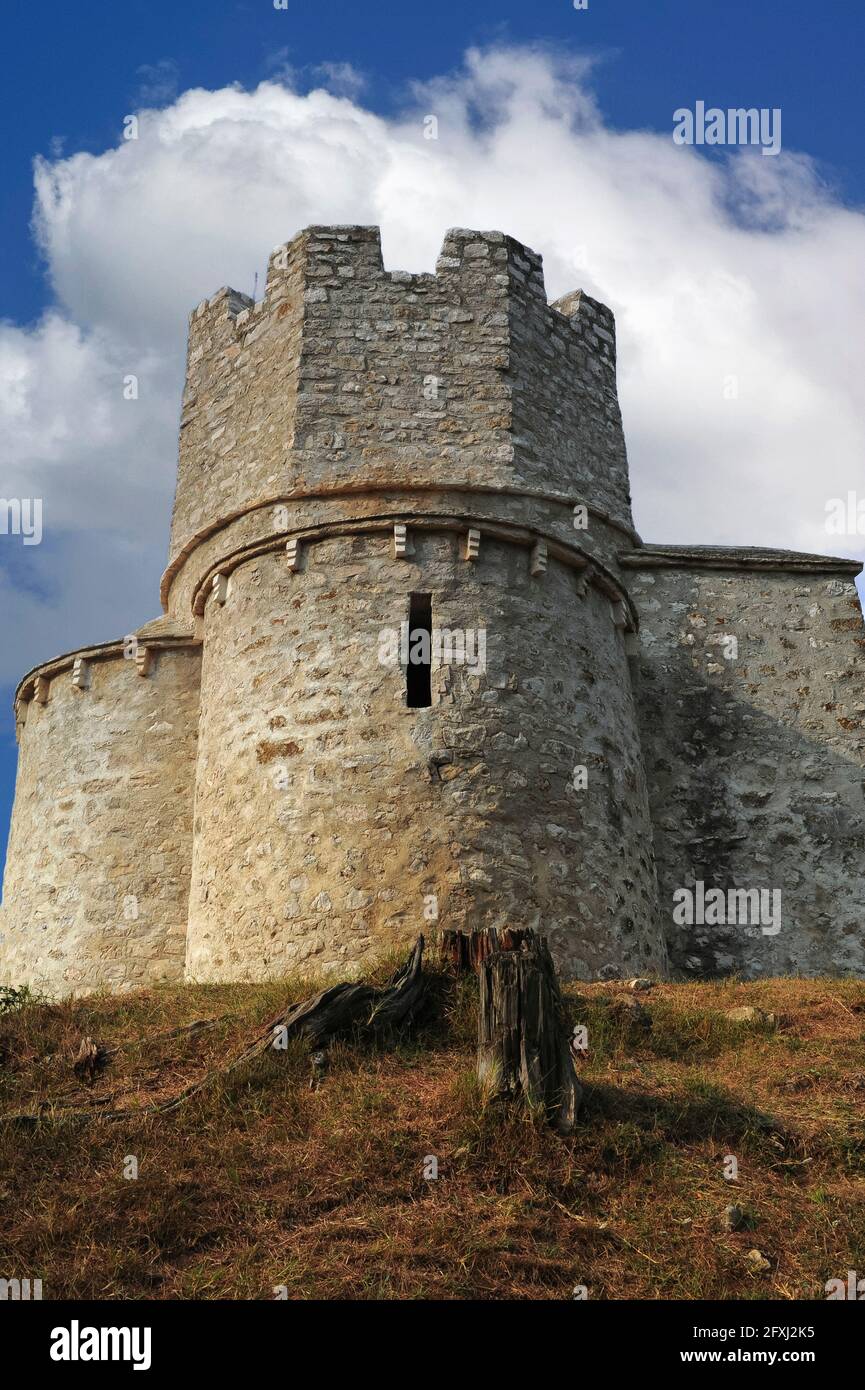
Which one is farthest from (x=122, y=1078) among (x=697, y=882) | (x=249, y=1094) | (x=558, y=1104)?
(x=697, y=882)

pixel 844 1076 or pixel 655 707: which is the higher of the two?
pixel 655 707

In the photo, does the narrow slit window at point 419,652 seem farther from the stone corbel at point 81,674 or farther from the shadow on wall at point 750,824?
the stone corbel at point 81,674

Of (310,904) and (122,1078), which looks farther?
(310,904)

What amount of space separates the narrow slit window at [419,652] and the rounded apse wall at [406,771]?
72mm

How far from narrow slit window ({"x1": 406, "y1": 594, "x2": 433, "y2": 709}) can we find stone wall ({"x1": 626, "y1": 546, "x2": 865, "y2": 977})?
3.32 meters

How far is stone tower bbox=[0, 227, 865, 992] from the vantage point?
12648mm

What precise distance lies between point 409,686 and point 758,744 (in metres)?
4.58

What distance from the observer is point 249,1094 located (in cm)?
845

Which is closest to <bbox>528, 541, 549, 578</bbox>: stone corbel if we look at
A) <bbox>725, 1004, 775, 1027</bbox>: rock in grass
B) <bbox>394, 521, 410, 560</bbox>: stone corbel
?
<bbox>394, 521, 410, 560</bbox>: stone corbel

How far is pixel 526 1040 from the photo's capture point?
8.23 metres

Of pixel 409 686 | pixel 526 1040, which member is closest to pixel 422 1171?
pixel 526 1040

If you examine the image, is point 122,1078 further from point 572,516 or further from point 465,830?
point 572,516

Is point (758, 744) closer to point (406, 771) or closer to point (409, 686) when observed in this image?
point (409, 686)
